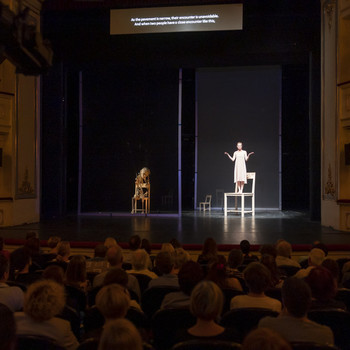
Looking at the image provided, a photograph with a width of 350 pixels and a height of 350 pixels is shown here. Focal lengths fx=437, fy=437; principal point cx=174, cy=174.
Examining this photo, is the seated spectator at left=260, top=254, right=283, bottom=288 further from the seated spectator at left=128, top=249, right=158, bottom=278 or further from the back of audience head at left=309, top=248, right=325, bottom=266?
the seated spectator at left=128, top=249, right=158, bottom=278

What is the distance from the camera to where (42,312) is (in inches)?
72.6

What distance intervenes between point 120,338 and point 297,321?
0.96 m

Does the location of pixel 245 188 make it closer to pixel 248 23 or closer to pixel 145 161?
pixel 145 161

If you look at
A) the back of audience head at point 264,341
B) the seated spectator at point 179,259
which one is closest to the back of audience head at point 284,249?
the seated spectator at point 179,259

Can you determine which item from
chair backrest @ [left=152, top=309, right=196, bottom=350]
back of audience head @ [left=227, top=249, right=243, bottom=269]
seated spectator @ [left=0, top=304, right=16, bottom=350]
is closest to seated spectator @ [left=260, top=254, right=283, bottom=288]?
back of audience head @ [left=227, top=249, right=243, bottom=269]

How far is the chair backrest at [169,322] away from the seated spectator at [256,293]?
307 mm

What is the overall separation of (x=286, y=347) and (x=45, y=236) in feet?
20.2

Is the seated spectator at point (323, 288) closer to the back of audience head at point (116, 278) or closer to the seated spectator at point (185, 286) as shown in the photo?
the seated spectator at point (185, 286)

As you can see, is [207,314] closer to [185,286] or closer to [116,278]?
[185,286]

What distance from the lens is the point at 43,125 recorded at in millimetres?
10336

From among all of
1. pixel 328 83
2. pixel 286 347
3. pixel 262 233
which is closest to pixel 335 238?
pixel 262 233

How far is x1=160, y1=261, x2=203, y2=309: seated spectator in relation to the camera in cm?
236

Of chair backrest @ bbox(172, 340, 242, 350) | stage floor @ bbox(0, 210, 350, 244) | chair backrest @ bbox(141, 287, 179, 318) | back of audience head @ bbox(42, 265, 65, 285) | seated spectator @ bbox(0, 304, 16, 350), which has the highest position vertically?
seated spectator @ bbox(0, 304, 16, 350)

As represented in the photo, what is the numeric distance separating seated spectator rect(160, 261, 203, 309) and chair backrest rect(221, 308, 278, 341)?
1.01 feet
